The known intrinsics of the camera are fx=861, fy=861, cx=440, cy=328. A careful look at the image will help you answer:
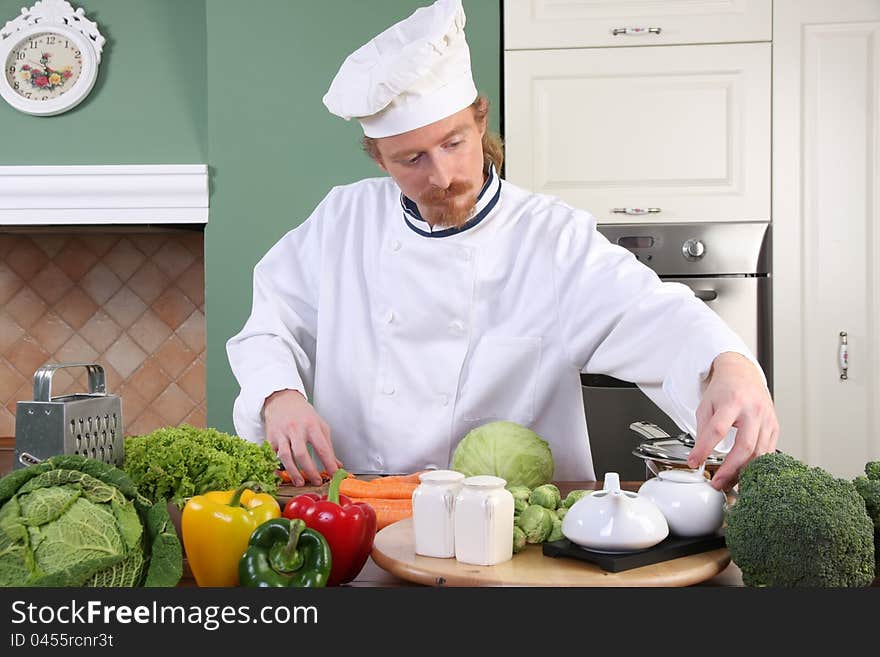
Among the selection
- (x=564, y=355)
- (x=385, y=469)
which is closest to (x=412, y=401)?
(x=385, y=469)

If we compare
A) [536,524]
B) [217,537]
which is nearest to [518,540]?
[536,524]

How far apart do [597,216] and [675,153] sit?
0.29 meters

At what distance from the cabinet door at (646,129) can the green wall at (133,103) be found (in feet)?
3.39

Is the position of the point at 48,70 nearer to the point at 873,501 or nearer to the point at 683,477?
the point at 683,477

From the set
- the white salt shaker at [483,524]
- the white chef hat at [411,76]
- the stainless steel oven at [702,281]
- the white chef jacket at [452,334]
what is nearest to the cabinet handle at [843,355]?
the stainless steel oven at [702,281]

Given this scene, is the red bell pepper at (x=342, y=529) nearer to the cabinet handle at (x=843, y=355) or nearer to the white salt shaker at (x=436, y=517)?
the white salt shaker at (x=436, y=517)

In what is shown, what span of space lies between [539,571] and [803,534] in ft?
0.83

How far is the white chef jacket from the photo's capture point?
5.36ft

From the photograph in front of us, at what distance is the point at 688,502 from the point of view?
0.96 m

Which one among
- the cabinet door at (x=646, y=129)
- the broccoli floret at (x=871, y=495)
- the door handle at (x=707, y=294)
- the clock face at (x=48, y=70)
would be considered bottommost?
the broccoli floret at (x=871, y=495)

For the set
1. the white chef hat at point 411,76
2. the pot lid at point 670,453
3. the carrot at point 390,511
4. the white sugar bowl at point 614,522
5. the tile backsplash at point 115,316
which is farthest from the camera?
the tile backsplash at point 115,316

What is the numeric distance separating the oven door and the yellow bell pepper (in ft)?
5.70

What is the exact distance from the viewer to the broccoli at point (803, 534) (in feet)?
2.67

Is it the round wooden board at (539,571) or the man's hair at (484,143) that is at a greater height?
the man's hair at (484,143)
